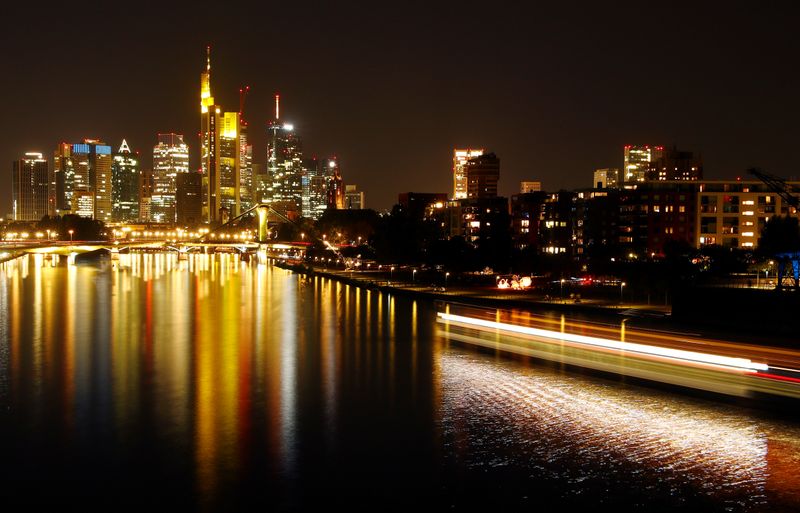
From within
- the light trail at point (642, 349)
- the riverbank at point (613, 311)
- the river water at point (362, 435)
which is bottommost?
the river water at point (362, 435)

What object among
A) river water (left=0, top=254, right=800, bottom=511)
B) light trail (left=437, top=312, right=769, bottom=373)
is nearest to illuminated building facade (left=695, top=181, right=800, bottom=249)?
light trail (left=437, top=312, right=769, bottom=373)

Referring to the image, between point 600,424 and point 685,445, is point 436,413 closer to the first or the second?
point 600,424

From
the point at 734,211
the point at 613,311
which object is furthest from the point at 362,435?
the point at 734,211

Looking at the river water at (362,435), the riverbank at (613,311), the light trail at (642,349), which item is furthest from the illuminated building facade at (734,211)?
the river water at (362,435)

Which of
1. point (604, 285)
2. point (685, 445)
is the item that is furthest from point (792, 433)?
point (604, 285)

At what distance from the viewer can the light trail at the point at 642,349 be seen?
13932 millimetres

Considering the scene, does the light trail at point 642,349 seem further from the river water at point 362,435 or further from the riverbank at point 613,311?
the riverbank at point 613,311

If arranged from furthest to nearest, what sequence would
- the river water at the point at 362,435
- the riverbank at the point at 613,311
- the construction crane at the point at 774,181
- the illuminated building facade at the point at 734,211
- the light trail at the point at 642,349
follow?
the illuminated building facade at the point at 734,211 < the construction crane at the point at 774,181 < the riverbank at the point at 613,311 < the light trail at the point at 642,349 < the river water at the point at 362,435

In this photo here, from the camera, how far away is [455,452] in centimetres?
1034

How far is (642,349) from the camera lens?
1634 centimetres

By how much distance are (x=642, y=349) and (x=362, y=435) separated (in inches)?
308

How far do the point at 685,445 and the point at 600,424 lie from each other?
143 cm

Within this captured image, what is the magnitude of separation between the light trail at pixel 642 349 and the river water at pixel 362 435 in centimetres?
175

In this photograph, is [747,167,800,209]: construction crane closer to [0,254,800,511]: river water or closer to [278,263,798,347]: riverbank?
[278,263,798,347]: riverbank
